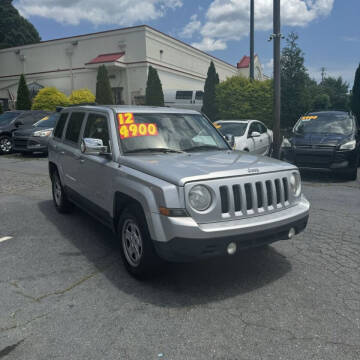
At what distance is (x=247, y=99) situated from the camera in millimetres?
25766

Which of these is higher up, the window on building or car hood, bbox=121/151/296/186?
the window on building

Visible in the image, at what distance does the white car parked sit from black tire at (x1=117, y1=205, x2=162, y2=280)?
7.29 metres

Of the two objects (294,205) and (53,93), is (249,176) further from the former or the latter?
(53,93)

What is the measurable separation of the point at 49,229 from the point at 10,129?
12022 mm

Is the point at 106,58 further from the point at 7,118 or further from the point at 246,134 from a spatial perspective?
the point at 246,134

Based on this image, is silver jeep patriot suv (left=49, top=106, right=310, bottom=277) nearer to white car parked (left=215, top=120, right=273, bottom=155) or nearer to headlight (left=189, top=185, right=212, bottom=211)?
headlight (left=189, top=185, right=212, bottom=211)

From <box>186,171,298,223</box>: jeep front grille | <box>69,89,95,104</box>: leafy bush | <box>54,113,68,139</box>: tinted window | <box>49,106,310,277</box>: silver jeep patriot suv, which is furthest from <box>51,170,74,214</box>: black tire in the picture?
<box>69,89,95,104</box>: leafy bush

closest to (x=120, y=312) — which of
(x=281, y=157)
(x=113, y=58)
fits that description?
(x=281, y=157)


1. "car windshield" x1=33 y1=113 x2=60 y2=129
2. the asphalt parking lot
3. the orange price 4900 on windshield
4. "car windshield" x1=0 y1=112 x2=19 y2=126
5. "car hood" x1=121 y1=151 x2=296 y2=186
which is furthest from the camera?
"car windshield" x1=0 y1=112 x2=19 y2=126

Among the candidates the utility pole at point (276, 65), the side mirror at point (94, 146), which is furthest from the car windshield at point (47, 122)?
the side mirror at point (94, 146)

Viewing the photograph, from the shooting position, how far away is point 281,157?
10.5 m

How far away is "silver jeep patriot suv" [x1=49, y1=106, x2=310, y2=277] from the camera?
333 centimetres

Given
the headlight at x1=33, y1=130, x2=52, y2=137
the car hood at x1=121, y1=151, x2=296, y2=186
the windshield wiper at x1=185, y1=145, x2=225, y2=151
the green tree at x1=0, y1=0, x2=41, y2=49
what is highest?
the green tree at x1=0, y1=0, x2=41, y2=49

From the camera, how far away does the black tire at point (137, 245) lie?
11.8 ft
